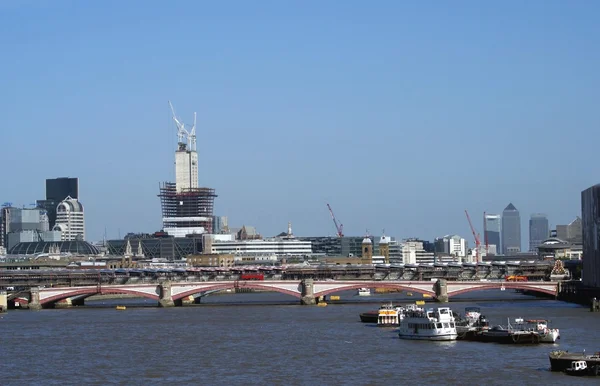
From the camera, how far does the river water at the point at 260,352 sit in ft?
234

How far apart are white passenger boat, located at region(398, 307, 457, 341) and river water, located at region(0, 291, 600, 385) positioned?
4.43 ft

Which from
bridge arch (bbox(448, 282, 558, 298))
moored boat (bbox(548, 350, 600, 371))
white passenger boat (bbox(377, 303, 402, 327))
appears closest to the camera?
moored boat (bbox(548, 350, 600, 371))

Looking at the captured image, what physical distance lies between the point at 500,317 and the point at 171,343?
1358 inches

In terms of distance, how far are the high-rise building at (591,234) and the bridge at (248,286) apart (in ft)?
22.0

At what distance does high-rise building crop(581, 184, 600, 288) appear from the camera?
13338 cm

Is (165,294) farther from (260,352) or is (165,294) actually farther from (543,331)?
(543,331)

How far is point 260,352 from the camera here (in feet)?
279

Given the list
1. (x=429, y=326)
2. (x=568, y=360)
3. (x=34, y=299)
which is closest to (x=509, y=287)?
(x=34, y=299)

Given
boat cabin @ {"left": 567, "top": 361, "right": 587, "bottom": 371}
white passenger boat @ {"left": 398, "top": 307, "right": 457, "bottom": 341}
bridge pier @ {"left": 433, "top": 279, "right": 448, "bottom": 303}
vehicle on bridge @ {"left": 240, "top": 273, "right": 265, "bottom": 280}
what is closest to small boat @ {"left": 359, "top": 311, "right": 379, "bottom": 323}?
white passenger boat @ {"left": 398, "top": 307, "right": 457, "bottom": 341}

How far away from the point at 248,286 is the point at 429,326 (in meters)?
52.0

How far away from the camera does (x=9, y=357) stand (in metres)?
84.2

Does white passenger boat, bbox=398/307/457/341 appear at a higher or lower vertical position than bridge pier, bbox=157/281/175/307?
lower

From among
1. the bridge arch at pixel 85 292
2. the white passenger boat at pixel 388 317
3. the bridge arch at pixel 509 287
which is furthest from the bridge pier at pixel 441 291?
the white passenger boat at pixel 388 317

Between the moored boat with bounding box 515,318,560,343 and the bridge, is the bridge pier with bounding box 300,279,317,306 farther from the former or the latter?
the moored boat with bounding box 515,318,560,343
